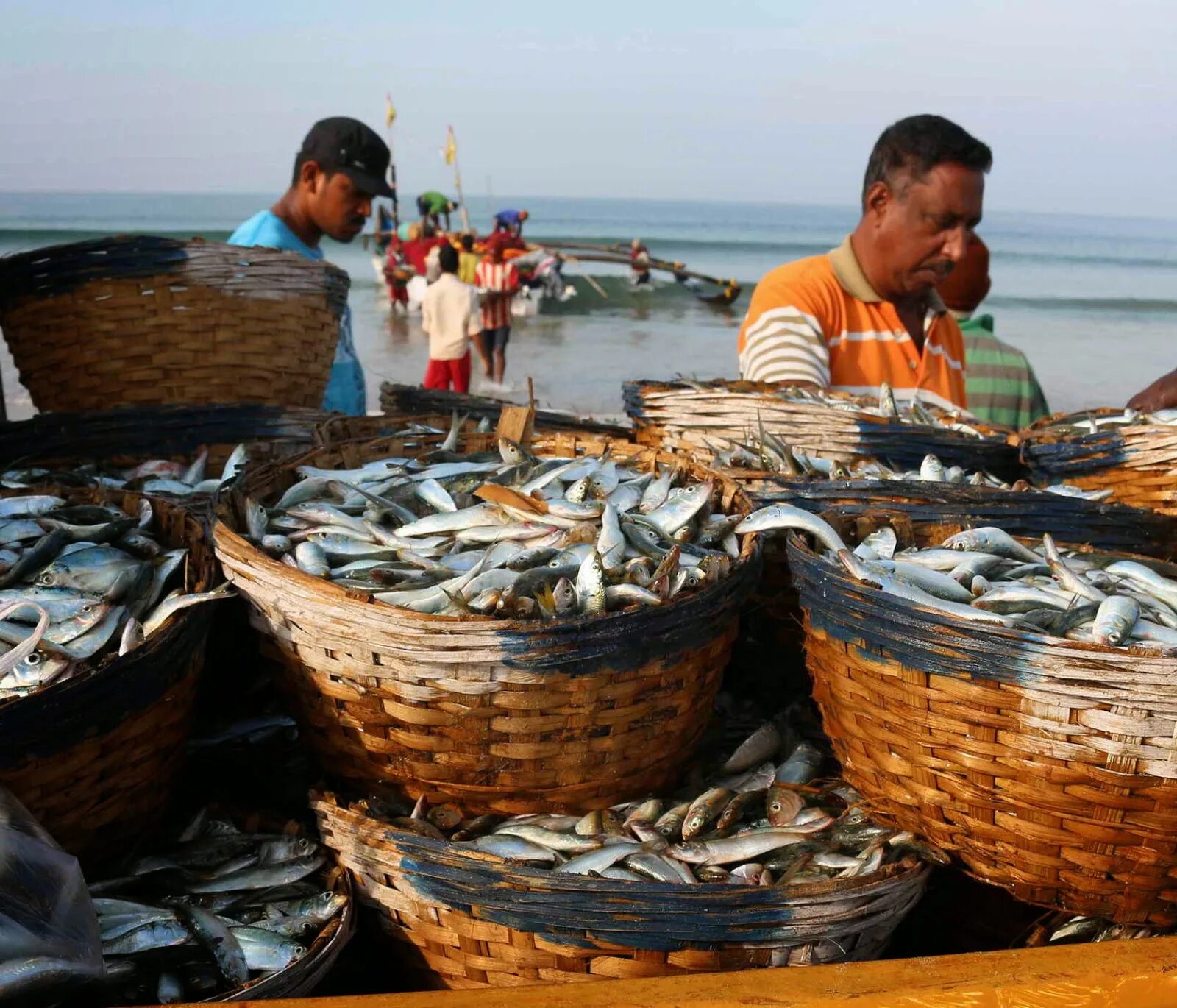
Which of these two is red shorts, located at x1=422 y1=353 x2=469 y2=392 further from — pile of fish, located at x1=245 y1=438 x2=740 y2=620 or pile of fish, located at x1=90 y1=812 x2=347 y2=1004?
pile of fish, located at x1=90 y1=812 x2=347 y2=1004

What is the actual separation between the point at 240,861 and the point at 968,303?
544 cm

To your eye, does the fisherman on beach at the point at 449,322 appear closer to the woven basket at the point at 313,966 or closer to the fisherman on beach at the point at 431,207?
the woven basket at the point at 313,966

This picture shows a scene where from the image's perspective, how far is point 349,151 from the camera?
4141 mm

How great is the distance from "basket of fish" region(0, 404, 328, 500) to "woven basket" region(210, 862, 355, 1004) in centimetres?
157

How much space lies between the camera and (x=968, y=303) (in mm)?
6008

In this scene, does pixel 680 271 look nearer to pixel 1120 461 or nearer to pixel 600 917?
pixel 1120 461

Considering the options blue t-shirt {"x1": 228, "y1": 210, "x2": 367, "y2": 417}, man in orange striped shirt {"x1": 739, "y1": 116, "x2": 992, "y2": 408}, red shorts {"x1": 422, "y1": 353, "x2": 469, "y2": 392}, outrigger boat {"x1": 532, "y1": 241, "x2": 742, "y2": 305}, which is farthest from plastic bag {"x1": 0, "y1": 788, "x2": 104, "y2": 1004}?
outrigger boat {"x1": 532, "y1": 241, "x2": 742, "y2": 305}

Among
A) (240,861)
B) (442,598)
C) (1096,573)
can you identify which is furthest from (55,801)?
(1096,573)

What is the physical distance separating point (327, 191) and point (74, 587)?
2.59 m

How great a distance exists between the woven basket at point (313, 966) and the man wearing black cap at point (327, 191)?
8.22 ft

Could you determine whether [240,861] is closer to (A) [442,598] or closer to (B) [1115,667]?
(A) [442,598]

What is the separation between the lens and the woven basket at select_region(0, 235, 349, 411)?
3.54m

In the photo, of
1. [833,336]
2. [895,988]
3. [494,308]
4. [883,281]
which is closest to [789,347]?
[833,336]

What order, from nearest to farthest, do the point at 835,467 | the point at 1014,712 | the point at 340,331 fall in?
the point at 1014,712 → the point at 835,467 → the point at 340,331
